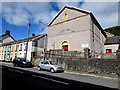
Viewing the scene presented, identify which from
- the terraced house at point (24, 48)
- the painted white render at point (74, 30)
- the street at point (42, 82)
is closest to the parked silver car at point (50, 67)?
the street at point (42, 82)

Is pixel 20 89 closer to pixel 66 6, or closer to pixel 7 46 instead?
pixel 66 6

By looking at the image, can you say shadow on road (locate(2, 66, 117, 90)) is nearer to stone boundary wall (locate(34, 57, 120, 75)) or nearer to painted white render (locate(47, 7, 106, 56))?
stone boundary wall (locate(34, 57, 120, 75))

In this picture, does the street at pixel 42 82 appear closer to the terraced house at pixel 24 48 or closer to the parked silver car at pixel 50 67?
the parked silver car at pixel 50 67

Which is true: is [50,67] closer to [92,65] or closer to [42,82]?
[92,65]

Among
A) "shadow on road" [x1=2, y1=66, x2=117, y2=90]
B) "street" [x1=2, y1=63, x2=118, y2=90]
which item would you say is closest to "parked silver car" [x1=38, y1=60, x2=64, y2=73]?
"street" [x1=2, y1=63, x2=118, y2=90]

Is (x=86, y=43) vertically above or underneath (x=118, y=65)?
above

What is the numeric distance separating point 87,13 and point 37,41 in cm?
1557

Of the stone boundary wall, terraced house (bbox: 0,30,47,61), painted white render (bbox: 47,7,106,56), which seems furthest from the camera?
terraced house (bbox: 0,30,47,61)

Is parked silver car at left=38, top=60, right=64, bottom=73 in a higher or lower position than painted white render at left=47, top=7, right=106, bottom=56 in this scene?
lower

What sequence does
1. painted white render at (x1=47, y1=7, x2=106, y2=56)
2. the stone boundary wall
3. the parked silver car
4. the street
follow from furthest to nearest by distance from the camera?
1. painted white render at (x1=47, y1=7, x2=106, y2=56)
2. the parked silver car
3. the stone boundary wall
4. the street

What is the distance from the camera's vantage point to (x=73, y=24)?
953 inches

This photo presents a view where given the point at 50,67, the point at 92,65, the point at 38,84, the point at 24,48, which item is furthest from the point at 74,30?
the point at 38,84

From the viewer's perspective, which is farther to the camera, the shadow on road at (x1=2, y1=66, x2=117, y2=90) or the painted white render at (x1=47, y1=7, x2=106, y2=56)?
the painted white render at (x1=47, y1=7, x2=106, y2=56)

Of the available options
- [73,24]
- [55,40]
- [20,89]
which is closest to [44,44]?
[55,40]
